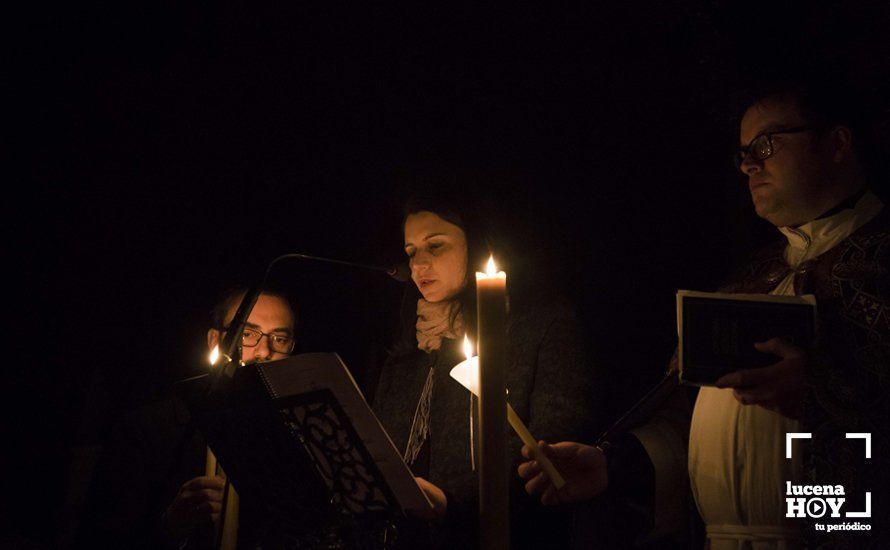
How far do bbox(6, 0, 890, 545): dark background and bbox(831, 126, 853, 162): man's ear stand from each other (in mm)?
805

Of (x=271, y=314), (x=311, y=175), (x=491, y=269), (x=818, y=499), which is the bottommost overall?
(x=818, y=499)

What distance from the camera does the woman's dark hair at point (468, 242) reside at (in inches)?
123

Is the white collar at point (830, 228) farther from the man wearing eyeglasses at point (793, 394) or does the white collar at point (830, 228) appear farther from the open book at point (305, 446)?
the open book at point (305, 446)

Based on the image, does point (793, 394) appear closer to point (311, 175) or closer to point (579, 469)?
point (579, 469)

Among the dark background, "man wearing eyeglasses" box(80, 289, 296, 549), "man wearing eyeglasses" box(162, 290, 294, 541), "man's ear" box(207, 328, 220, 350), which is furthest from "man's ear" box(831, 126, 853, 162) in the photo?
"man's ear" box(207, 328, 220, 350)

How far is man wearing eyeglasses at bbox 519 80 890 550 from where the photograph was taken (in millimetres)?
2121

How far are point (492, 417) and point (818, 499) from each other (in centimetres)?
124

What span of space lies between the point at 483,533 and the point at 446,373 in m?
1.77

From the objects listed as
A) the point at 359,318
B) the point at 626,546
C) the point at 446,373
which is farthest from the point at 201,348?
the point at 626,546

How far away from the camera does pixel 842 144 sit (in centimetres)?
246

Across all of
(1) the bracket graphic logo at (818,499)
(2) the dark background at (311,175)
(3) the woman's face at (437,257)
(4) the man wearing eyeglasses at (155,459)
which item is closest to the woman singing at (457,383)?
(3) the woman's face at (437,257)

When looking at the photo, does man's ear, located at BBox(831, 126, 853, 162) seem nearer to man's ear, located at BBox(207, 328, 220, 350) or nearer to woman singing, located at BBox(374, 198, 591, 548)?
woman singing, located at BBox(374, 198, 591, 548)

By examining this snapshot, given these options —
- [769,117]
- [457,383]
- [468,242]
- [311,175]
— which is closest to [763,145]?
[769,117]

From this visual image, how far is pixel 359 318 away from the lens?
164 inches
